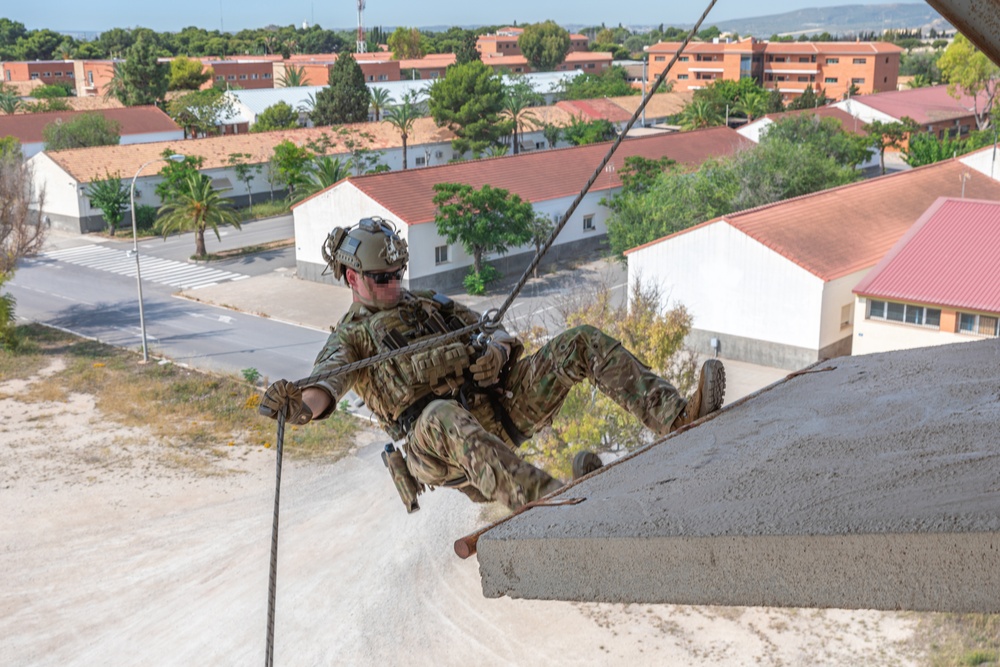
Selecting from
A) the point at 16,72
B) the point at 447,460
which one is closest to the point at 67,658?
the point at 447,460

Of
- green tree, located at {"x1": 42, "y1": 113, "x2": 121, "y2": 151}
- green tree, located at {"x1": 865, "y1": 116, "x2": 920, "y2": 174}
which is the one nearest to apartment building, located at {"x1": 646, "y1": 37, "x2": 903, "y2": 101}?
green tree, located at {"x1": 865, "y1": 116, "x2": 920, "y2": 174}

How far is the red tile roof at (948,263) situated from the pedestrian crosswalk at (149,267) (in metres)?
29.4

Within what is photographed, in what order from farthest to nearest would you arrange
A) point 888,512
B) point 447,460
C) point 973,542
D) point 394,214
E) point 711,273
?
1. point 394,214
2. point 711,273
3. point 447,460
4. point 888,512
5. point 973,542

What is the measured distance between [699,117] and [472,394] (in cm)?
7339

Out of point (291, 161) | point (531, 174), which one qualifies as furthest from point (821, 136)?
point (291, 161)

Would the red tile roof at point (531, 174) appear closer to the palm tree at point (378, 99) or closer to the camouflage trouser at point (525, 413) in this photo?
the palm tree at point (378, 99)

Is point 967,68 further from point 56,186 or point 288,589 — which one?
point 288,589

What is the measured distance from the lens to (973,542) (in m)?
3.27

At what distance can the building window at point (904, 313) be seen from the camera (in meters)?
30.8

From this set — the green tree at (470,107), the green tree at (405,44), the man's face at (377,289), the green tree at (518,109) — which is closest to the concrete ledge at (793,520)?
the man's face at (377,289)

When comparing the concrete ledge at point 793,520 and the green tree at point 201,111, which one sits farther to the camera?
the green tree at point 201,111

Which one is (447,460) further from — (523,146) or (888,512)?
(523,146)

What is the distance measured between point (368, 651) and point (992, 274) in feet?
71.8

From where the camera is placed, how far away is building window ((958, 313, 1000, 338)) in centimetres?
2973
